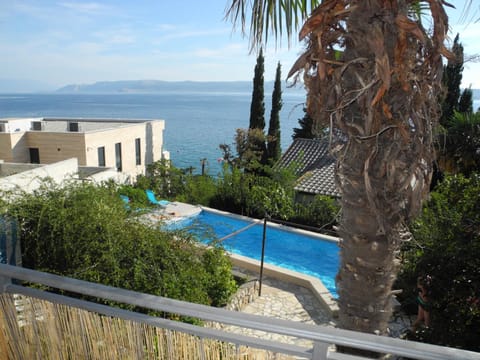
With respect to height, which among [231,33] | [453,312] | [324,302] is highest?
[231,33]

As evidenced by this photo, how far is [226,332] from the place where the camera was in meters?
1.96

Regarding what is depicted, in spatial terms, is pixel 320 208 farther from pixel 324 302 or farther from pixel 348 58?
pixel 348 58

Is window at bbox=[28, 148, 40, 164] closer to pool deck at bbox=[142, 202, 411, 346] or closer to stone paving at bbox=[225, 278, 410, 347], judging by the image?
pool deck at bbox=[142, 202, 411, 346]

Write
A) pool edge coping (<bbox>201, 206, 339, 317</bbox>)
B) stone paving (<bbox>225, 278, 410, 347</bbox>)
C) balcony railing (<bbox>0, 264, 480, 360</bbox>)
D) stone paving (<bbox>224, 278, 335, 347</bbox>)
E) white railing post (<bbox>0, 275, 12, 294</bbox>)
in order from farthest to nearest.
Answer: pool edge coping (<bbox>201, 206, 339, 317</bbox>) < stone paving (<bbox>224, 278, 335, 347</bbox>) < stone paving (<bbox>225, 278, 410, 347</bbox>) < white railing post (<bbox>0, 275, 12, 294</bbox>) < balcony railing (<bbox>0, 264, 480, 360</bbox>)

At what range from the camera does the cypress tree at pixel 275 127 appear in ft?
86.3

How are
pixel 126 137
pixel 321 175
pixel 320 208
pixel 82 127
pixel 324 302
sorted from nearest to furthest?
1. pixel 324 302
2. pixel 320 208
3. pixel 321 175
4. pixel 126 137
5. pixel 82 127

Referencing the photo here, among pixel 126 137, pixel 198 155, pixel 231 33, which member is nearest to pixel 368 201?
pixel 231 33

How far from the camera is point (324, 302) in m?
8.12

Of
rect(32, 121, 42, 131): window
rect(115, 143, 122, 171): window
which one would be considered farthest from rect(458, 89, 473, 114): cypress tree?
rect(32, 121, 42, 131): window

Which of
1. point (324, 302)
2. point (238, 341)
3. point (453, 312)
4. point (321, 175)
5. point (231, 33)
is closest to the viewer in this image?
point (238, 341)

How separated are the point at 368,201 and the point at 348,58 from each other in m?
0.91

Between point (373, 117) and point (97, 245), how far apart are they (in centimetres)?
463

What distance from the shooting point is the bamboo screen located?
7.20 ft

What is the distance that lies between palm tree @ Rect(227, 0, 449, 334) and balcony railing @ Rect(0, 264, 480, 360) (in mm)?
799
